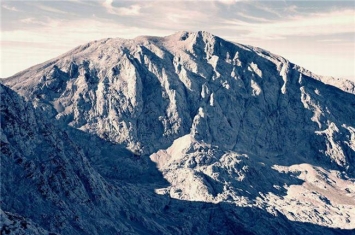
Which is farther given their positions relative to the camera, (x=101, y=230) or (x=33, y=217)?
(x=101, y=230)

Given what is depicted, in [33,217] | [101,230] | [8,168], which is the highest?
[8,168]

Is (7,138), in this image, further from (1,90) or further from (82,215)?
(82,215)

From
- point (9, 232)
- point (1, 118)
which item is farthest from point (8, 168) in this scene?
point (9, 232)

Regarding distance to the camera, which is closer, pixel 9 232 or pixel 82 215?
pixel 9 232

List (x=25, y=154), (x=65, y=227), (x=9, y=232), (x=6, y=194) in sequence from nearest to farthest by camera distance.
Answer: (x=9, y=232)
(x=6, y=194)
(x=65, y=227)
(x=25, y=154)

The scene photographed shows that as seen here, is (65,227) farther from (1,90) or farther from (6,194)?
(1,90)

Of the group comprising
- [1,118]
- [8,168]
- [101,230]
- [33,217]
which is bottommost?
[101,230]

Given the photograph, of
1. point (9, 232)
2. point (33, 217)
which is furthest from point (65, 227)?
point (9, 232)

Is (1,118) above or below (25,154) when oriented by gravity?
above

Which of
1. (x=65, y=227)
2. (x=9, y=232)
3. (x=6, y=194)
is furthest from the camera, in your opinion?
(x=65, y=227)
